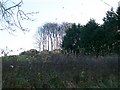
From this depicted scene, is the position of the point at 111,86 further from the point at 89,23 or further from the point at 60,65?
the point at 89,23

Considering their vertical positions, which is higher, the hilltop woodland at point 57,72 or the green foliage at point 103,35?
the green foliage at point 103,35

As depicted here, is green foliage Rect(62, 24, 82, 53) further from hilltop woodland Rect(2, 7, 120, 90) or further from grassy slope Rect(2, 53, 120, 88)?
grassy slope Rect(2, 53, 120, 88)

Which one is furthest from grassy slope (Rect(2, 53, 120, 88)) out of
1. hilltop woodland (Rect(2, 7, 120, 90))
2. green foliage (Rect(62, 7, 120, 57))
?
green foliage (Rect(62, 7, 120, 57))

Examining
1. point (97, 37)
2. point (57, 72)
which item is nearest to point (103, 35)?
point (97, 37)

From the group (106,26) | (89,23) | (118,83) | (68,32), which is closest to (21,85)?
(118,83)

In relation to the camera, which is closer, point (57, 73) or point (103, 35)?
point (57, 73)

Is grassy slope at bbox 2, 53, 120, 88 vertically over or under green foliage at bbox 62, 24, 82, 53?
under

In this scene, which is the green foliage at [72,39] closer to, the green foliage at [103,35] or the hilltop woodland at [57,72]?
the green foliage at [103,35]

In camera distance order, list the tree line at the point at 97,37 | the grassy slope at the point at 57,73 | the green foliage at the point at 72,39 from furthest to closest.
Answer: the green foliage at the point at 72,39, the tree line at the point at 97,37, the grassy slope at the point at 57,73

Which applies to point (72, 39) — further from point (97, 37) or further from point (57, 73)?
point (57, 73)

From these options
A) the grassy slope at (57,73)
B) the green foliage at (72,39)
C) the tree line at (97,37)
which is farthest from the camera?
the green foliage at (72,39)

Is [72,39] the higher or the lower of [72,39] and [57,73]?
the higher

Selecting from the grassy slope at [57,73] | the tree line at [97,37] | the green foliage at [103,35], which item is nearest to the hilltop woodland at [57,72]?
the grassy slope at [57,73]

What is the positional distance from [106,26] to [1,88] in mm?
32964
